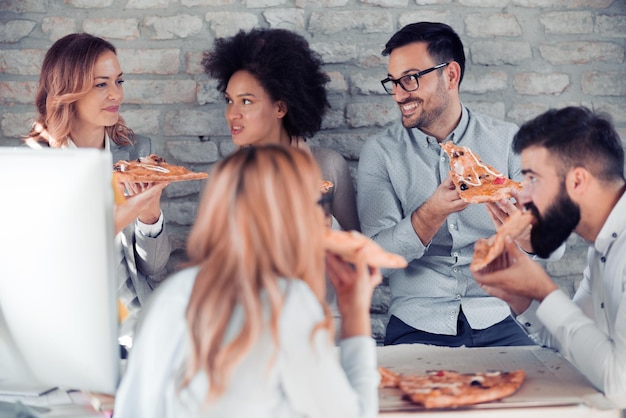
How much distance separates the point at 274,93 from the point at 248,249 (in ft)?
6.24

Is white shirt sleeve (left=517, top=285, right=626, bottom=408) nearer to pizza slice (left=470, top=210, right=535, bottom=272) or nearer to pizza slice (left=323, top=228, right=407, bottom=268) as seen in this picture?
pizza slice (left=470, top=210, right=535, bottom=272)

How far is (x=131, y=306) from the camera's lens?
2.89m

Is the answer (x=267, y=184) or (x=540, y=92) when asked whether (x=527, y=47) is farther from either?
(x=267, y=184)

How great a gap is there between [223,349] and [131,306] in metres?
1.56

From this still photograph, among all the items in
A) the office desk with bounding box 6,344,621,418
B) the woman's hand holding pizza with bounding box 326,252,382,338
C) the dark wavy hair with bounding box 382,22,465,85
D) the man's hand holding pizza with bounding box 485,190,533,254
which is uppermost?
the dark wavy hair with bounding box 382,22,465,85

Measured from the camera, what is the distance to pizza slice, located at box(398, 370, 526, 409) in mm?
1744

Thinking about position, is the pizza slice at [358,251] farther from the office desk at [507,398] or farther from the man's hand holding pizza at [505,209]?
the man's hand holding pizza at [505,209]

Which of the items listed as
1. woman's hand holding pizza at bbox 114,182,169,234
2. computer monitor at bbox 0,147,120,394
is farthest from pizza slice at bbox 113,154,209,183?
computer monitor at bbox 0,147,120,394

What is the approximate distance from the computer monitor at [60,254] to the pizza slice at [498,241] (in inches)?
38.4

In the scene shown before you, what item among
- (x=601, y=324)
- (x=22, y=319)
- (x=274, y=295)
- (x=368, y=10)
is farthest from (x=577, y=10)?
(x=22, y=319)

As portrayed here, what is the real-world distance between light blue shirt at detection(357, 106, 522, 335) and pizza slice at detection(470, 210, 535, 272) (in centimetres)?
76

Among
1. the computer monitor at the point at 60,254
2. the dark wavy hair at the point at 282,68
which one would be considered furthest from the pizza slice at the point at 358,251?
the dark wavy hair at the point at 282,68

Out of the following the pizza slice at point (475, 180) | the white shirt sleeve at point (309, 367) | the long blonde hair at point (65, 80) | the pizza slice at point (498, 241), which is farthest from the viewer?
the long blonde hair at point (65, 80)

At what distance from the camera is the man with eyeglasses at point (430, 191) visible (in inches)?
118
